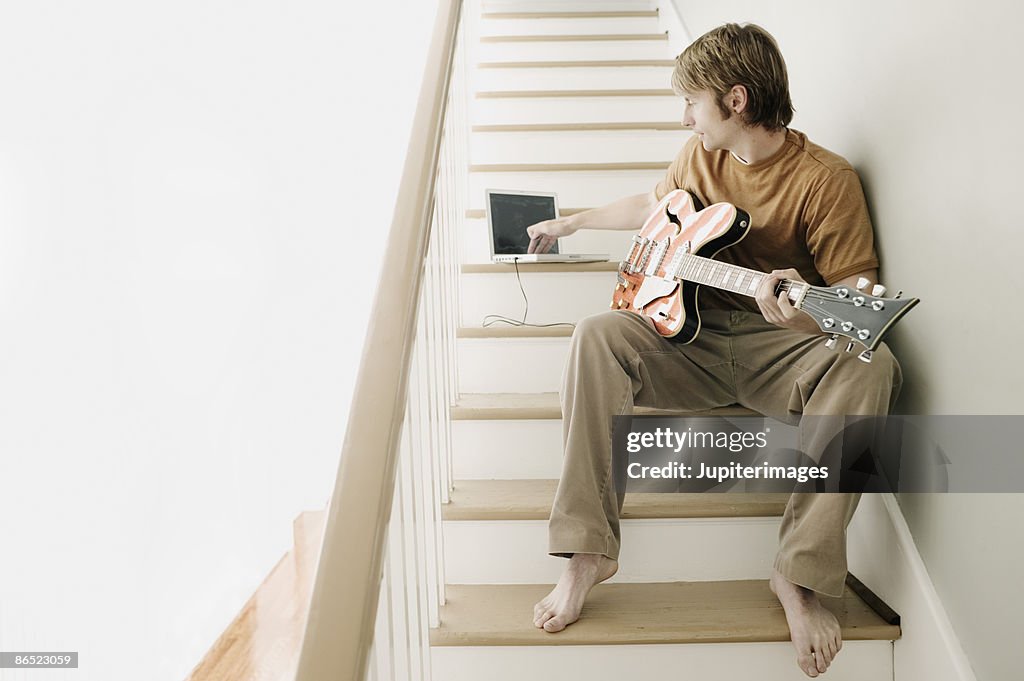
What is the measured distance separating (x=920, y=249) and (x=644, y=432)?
2.01 feet

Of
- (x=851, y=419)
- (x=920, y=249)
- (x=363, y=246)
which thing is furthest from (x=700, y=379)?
(x=363, y=246)

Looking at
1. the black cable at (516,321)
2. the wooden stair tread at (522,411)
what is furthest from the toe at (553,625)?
the black cable at (516,321)

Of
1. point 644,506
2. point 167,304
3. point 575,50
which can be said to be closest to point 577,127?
point 575,50

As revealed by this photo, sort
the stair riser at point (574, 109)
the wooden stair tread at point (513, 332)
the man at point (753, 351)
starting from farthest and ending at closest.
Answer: the stair riser at point (574, 109)
the wooden stair tread at point (513, 332)
the man at point (753, 351)

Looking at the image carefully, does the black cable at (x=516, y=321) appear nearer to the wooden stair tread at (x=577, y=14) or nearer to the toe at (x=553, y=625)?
the toe at (x=553, y=625)

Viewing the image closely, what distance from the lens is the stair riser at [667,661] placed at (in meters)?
1.37

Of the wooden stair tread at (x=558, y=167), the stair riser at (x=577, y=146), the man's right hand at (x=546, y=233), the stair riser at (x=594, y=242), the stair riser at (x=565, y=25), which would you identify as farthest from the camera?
the stair riser at (x=565, y=25)

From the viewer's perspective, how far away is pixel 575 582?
4.65 feet

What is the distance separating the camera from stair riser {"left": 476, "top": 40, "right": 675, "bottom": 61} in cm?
350

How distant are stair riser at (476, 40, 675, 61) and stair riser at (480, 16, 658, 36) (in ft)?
0.57

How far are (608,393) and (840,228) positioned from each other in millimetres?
567

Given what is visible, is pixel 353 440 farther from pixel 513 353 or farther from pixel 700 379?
pixel 513 353

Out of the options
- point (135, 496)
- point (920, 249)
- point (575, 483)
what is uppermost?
point (920, 249)

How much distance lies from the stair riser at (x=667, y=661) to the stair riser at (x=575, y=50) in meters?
2.74
